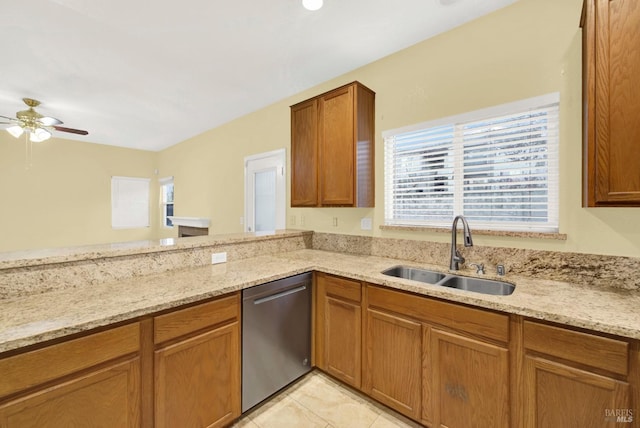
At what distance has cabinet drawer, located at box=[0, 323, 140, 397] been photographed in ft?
3.06

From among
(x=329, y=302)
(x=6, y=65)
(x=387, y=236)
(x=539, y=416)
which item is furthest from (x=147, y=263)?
(x=6, y=65)

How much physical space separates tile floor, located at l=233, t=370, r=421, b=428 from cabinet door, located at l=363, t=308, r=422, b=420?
0.33 feet

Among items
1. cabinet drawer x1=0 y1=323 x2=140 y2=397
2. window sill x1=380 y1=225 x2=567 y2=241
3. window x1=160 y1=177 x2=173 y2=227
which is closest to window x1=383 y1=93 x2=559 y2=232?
window sill x1=380 y1=225 x2=567 y2=241

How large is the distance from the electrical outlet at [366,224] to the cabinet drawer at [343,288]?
2.33 feet

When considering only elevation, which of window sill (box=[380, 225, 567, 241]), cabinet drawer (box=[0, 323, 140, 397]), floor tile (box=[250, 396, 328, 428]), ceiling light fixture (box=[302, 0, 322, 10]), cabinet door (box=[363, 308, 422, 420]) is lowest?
floor tile (box=[250, 396, 328, 428])

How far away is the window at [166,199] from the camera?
220 inches

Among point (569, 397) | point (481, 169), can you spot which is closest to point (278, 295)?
point (569, 397)

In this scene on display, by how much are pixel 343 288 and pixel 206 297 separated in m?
0.93

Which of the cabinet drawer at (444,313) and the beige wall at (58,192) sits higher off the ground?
the beige wall at (58,192)

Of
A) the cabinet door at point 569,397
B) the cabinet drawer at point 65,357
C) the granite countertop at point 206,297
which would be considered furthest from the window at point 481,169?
the cabinet drawer at point 65,357

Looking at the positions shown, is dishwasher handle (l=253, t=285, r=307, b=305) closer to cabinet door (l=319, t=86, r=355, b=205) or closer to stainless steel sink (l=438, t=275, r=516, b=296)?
cabinet door (l=319, t=86, r=355, b=205)

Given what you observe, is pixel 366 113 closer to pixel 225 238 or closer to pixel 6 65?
pixel 225 238

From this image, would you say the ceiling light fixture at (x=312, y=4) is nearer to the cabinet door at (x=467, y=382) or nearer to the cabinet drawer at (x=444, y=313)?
the cabinet drawer at (x=444, y=313)

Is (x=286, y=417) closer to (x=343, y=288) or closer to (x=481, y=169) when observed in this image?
(x=343, y=288)
